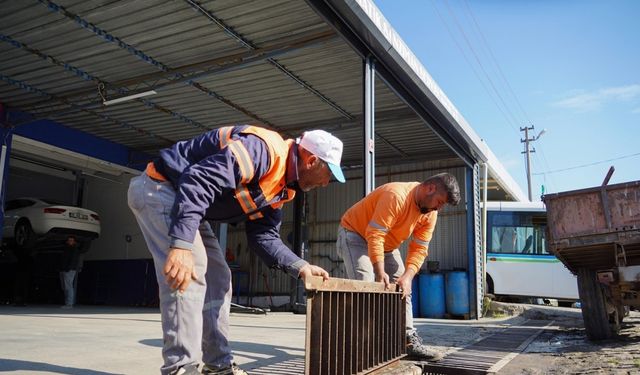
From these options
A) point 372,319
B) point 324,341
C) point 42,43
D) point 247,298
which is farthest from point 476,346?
point 247,298

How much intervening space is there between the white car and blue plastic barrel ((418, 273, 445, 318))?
8.08 meters

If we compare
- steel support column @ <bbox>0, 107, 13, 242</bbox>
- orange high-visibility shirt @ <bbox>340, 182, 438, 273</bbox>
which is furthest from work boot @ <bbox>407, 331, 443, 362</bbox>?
steel support column @ <bbox>0, 107, 13, 242</bbox>

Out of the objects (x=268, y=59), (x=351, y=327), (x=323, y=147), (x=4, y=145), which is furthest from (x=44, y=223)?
(x=323, y=147)

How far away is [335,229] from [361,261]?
11.3 meters

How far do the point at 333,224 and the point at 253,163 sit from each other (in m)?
13.4

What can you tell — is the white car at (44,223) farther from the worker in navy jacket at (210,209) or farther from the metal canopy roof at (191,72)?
the worker in navy jacket at (210,209)

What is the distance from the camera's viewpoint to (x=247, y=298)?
53.3 ft

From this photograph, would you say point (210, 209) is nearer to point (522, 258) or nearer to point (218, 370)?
point (218, 370)

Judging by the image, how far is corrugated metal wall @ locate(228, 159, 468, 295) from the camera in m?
13.9

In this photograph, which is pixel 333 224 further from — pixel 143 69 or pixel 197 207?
pixel 197 207

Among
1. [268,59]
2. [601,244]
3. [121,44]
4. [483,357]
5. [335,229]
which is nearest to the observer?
[483,357]

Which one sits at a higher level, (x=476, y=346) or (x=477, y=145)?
(x=477, y=145)

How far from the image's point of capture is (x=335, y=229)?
15805 mm

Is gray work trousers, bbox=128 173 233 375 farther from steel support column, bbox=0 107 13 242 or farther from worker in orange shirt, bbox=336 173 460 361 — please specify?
steel support column, bbox=0 107 13 242
